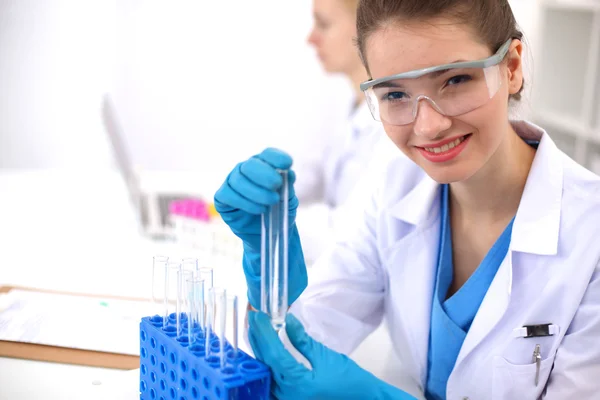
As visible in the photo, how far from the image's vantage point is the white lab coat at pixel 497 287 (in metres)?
1.34

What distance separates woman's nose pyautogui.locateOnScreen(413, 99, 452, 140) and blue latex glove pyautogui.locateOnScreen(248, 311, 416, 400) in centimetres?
44

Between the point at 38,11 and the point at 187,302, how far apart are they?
2793mm

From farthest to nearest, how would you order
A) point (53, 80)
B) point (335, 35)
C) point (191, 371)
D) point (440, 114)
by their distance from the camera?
point (53, 80), point (335, 35), point (440, 114), point (191, 371)

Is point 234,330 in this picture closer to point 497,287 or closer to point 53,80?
point 497,287

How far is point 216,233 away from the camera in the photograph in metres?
2.32

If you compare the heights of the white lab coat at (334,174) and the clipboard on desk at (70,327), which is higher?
the white lab coat at (334,174)

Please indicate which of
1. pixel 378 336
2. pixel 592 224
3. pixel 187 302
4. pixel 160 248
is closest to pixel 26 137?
pixel 160 248

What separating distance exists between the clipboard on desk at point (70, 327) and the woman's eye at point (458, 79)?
870 mm

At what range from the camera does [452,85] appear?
1.30 meters

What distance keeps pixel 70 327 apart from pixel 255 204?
2.49 feet

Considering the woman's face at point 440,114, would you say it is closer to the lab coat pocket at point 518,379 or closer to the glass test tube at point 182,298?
the lab coat pocket at point 518,379

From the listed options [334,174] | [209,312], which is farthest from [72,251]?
[209,312]

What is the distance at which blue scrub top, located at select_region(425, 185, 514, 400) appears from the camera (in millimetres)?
1479

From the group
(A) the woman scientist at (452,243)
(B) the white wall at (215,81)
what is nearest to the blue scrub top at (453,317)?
(A) the woman scientist at (452,243)
